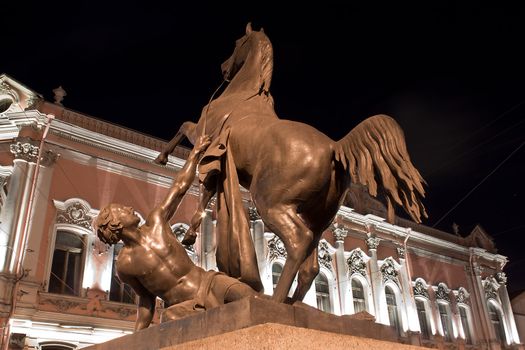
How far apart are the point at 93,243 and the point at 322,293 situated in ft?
25.7

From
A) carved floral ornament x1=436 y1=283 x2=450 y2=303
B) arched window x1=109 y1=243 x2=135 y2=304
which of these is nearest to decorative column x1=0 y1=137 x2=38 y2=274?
arched window x1=109 y1=243 x2=135 y2=304

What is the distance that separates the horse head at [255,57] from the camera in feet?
12.5

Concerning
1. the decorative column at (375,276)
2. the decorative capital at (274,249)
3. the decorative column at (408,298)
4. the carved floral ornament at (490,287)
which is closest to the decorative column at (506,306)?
the carved floral ornament at (490,287)

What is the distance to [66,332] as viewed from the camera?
11.8 meters

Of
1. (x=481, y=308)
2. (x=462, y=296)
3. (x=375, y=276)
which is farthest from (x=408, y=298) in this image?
(x=481, y=308)

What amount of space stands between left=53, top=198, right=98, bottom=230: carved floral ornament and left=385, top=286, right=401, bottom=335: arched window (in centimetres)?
1109

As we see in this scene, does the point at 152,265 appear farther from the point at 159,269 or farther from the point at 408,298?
the point at 408,298

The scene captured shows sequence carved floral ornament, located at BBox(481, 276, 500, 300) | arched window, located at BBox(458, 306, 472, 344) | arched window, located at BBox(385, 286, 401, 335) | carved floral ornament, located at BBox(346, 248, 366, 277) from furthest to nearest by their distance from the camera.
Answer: carved floral ornament, located at BBox(481, 276, 500, 300) → arched window, located at BBox(458, 306, 472, 344) → arched window, located at BBox(385, 286, 401, 335) → carved floral ornament, located at BBox(346, 248, 366, 277)

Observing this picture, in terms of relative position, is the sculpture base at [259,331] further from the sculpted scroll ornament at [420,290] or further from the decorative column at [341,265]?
the sculpted scroll ornament at [420,290]

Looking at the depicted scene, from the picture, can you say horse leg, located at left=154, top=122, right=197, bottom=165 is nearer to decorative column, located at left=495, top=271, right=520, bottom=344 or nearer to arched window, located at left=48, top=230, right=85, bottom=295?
arched window, located at left=48, top=230, right=85, bottom=295

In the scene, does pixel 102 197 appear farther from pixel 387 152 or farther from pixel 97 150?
pixel 387 152

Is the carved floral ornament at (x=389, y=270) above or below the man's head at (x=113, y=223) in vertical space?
above

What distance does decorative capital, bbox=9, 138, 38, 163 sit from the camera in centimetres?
1273

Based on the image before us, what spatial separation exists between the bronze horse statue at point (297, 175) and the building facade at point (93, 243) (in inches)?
385
